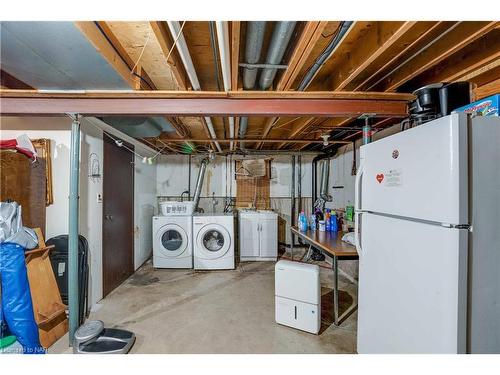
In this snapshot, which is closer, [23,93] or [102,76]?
[102,76]

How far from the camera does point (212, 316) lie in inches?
102

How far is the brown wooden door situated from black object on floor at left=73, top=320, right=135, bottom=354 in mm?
1068

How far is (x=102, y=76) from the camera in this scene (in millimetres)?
1786

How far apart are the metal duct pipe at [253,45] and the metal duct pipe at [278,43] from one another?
7 centimetres

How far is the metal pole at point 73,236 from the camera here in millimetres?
2111

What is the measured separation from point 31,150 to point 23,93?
55 cm

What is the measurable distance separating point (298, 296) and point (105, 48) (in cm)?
257

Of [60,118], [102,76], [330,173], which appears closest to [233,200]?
[330,173]

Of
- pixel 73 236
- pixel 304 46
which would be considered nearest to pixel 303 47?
pixel 304 46

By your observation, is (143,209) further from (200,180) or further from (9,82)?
(9,82)

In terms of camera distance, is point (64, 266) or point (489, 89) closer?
point (489, 89)
